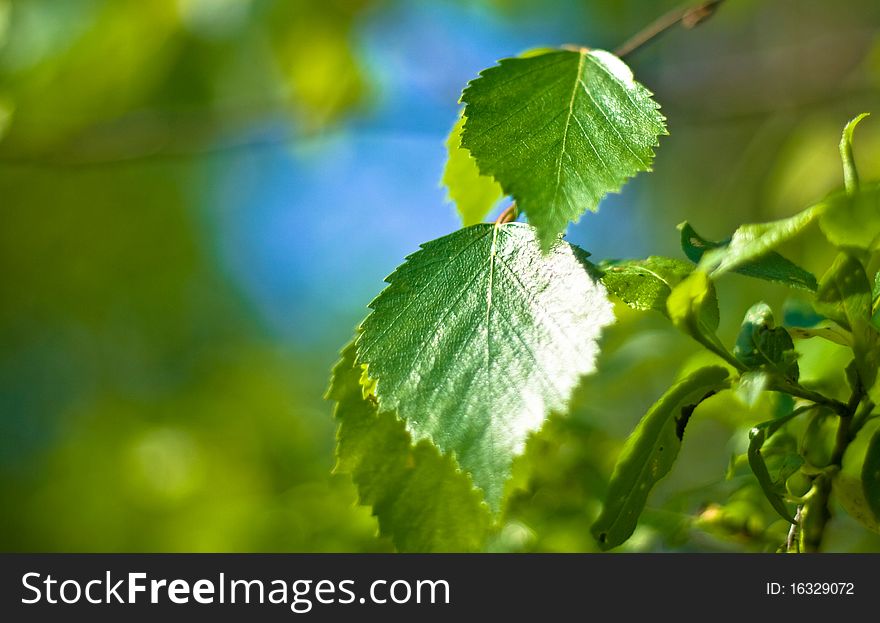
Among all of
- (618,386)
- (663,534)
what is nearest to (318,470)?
(618,386)

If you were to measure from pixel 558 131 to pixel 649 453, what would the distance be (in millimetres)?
221

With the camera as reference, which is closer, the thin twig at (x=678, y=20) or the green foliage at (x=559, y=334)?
the green foliage at (x=559, y=334)

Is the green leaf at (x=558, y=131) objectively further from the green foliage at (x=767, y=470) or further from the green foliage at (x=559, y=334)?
the green foliage at (x=767, y=470)

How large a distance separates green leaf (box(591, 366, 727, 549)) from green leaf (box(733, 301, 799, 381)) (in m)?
0.03

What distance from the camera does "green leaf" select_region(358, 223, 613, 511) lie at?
542 millimetres

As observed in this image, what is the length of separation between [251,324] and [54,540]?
1.17 metres

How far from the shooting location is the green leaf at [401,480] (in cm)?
69

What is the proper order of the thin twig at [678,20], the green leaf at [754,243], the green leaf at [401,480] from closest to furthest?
1. the green leaf at [754,243]
2. the green leaf at [401,480]
3. the thin twig at [678,20]

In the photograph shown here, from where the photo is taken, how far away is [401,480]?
2.29 feet

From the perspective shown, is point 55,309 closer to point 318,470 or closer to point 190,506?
point 190,506

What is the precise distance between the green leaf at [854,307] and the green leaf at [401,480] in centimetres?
27

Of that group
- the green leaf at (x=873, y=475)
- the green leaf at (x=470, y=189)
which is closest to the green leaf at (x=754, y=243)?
the green leaf at (x=873, y=475)

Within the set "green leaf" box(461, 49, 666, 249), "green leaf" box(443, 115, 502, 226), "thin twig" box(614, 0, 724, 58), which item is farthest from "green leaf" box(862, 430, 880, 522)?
"thin twig" box(614, 0, 724, 58)

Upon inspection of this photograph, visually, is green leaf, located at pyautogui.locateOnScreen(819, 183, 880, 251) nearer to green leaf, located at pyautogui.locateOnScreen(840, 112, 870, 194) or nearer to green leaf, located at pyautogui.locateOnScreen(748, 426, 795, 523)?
green leaf, located at pyautogui.locateOnScreen(840, 112, 870, 194)
